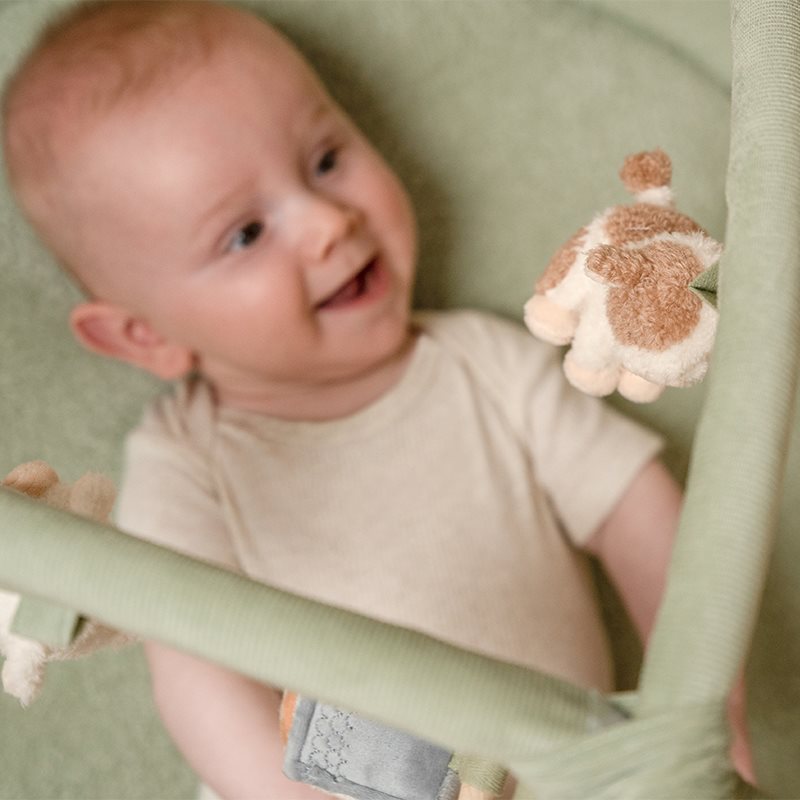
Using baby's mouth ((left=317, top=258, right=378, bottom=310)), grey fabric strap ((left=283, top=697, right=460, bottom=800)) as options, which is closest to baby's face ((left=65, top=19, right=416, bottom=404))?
baby's mouth ((left=317, top=258, right=378, bottom=310))

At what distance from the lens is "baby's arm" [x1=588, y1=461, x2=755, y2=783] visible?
79 cm

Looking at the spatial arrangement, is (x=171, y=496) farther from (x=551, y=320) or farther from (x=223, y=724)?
(x=551, y=320)

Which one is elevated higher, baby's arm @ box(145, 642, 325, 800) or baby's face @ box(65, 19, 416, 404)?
baby's face @ box(65, 19, 416, 404)

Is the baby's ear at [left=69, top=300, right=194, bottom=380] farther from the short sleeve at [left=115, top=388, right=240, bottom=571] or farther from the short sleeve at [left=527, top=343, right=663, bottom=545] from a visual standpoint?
the short sleeve at [left=527, top=343, right=663, bottom=545]

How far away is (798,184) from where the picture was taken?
0.39 meters

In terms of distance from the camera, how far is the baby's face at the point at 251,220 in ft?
2.45

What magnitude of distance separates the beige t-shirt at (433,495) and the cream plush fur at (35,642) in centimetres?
26

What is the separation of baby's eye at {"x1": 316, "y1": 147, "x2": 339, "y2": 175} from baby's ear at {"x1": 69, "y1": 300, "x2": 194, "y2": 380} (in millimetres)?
203

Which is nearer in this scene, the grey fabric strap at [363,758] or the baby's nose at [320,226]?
→ the grey fabric strap at [363,758]

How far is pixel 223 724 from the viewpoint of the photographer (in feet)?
2.45

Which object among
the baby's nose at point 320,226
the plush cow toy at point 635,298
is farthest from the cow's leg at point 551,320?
the baby's nose at point 320,226

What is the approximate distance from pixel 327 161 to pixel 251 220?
0.09m

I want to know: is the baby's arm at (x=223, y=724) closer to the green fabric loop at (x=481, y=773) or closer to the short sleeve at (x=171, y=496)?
the short sleeve at (x=171, y=496)

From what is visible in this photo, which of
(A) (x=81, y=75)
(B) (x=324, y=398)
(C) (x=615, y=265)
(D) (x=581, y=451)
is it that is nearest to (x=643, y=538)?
(D) (x=581, y=451)
